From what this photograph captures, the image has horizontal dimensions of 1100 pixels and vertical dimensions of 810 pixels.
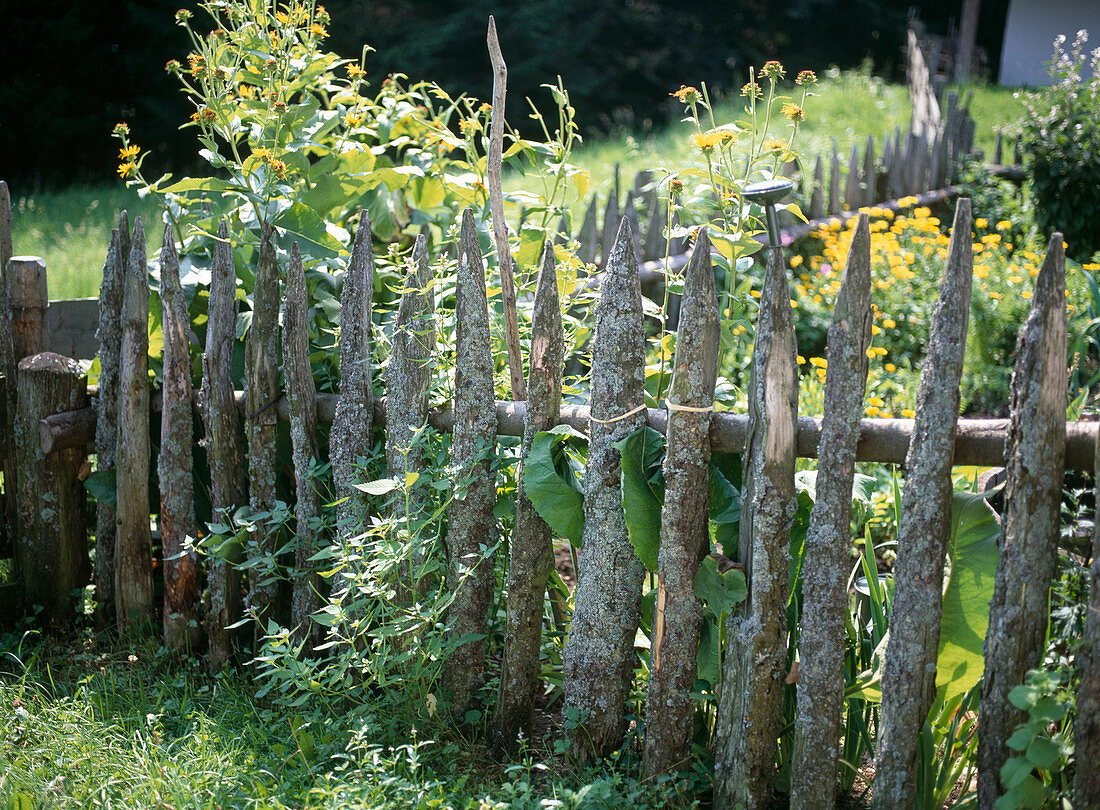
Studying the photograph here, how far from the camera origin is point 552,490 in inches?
87.0

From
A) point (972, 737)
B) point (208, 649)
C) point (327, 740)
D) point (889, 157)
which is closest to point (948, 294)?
point (972, 737)

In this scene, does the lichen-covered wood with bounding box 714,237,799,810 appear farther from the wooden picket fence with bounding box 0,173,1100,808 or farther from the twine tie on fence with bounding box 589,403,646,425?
the twine tie on fence with bounding box 589,403,646,425

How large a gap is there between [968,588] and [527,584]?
109 centimetres

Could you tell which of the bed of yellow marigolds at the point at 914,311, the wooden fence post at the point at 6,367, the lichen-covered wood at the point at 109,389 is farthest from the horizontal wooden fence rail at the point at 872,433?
the bed of yellow marigolds at the point at 914,311

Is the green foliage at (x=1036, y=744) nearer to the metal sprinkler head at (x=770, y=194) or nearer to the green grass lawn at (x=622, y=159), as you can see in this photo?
the metal sprinkler head at (x=770, y=194)

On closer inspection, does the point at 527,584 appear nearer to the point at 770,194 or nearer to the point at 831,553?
the point at 831,553

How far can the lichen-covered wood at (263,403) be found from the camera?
8.61ft

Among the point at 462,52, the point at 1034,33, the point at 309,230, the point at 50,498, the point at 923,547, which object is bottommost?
the point at 50,498

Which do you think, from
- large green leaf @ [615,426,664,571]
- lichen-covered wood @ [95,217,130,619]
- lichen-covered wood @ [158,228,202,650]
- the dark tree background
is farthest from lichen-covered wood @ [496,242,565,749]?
the dark tree background

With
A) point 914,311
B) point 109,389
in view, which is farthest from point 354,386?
point 914,311

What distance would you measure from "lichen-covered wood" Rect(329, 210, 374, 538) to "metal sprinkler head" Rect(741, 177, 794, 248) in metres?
1.10

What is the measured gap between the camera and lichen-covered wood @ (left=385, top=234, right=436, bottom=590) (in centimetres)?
240

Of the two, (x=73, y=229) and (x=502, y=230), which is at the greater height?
(x=502, y=230)

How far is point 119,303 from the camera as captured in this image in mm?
2932
